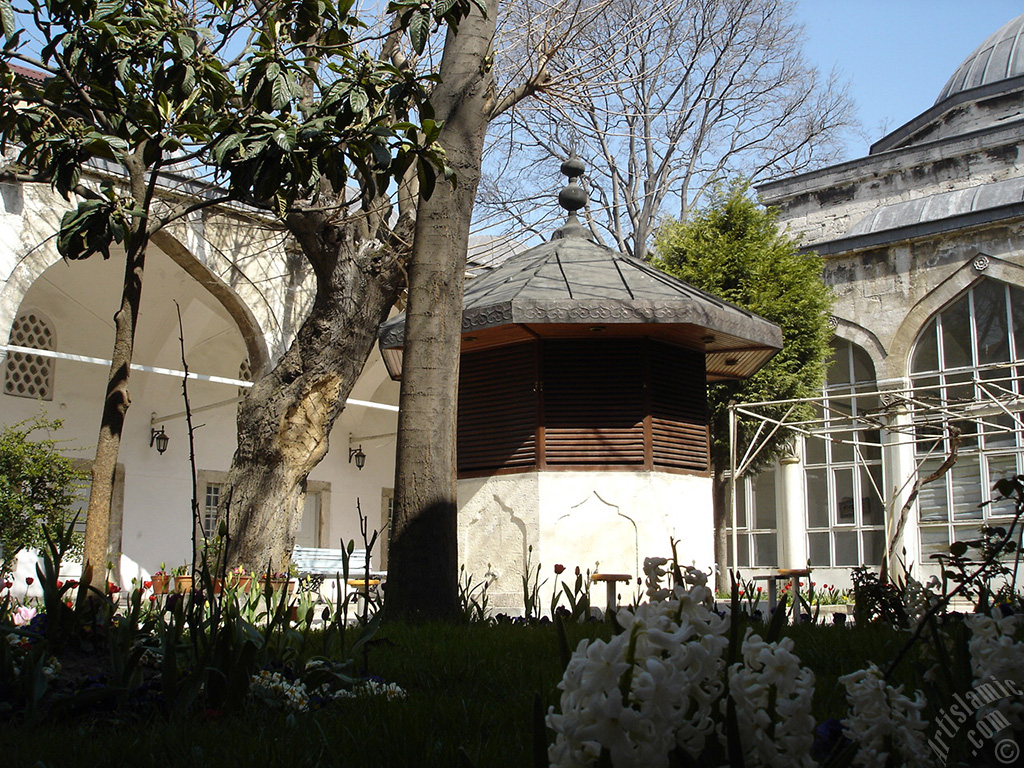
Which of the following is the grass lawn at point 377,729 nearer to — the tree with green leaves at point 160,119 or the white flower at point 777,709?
the white flower at point 777,709

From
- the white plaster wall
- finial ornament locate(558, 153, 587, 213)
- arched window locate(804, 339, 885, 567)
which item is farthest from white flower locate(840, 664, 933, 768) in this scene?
arched window locate(804, 339, 885, 567)

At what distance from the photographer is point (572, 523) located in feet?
27.5

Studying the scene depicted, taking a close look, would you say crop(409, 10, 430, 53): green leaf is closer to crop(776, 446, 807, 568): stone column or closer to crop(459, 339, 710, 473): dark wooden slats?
crop(459, 339, 710, 473): dark wooden slats

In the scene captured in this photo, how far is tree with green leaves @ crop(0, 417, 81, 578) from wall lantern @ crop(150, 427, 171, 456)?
460cm

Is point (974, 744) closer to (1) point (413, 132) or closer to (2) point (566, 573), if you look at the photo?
(1) point (413, 132)

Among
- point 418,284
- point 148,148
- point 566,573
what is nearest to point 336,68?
point 148,148

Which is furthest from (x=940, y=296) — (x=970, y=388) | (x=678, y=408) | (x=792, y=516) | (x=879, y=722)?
(x=879, y=722)

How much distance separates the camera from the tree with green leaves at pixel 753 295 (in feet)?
48.0

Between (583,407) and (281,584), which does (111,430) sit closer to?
(281,584)

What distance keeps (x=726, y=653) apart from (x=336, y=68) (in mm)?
3500

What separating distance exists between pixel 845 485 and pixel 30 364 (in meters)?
14.3

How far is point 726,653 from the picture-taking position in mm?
2037

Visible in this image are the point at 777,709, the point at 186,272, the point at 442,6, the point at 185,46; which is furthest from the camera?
the point at 186,272

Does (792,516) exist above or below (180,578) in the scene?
above
